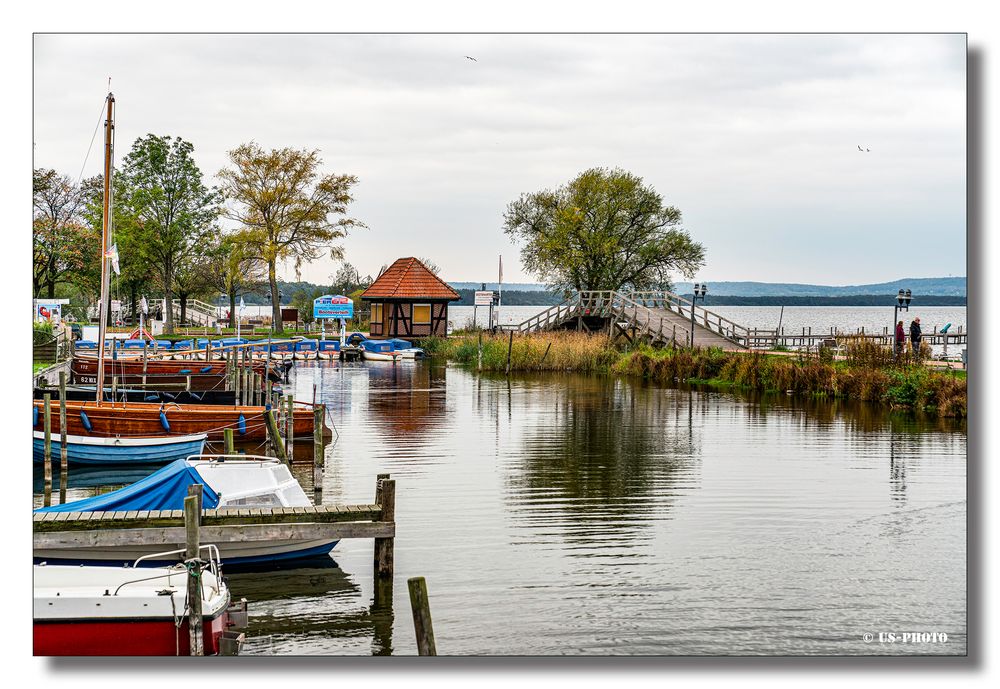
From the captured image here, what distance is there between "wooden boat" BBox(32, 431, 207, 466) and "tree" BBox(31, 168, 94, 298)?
2.70 metres

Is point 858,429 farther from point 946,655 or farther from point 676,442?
point 946,655

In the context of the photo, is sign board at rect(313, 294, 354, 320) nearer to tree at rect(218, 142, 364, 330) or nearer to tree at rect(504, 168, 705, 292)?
tree at rect(218, 142, 364, 330)

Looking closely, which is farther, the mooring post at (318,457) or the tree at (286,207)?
the tree at (286,207)

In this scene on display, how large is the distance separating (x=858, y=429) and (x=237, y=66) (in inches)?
663

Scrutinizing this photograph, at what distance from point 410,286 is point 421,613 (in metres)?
45.5

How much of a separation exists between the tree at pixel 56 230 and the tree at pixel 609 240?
33394 mm

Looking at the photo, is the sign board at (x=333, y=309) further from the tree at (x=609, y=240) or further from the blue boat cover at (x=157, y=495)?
the blue boat cover at (x=157, y=495)

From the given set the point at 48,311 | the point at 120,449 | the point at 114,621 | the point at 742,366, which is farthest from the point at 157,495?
the point at 742,366

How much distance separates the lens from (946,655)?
788cm

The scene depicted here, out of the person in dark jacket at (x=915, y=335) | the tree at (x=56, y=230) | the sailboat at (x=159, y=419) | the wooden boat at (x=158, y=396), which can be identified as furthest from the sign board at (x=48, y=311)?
the person in dark jacket at (x=915, y=335)

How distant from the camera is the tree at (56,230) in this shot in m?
12.0

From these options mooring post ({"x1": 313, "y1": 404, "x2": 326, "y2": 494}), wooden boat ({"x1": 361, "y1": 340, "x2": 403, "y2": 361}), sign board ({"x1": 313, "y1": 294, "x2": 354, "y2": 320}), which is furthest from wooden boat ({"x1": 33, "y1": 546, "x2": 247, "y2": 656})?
sign board ({"x1": 313, "y1": 294, "x2": 354, "y2": 320})

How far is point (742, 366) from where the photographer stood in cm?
3269

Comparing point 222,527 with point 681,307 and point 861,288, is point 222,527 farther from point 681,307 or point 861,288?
point 681,307
